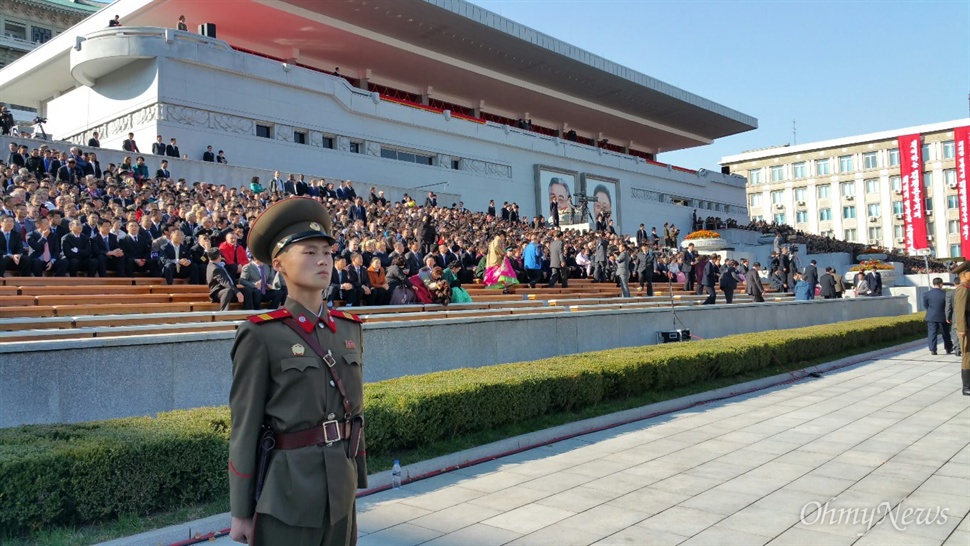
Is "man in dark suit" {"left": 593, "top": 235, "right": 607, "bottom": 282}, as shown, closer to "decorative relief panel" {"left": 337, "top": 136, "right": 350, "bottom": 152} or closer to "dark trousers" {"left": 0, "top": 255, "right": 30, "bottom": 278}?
"decorative relief panel" {"left": 337, "top": 136, "right": 350, "bottom": 152}

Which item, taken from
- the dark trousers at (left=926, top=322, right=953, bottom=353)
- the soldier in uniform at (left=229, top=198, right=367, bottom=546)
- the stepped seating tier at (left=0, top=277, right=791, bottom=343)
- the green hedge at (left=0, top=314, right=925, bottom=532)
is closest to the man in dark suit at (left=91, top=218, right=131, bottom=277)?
the stepped seating tier at (left=0, top=277, right=791, bottom=343)

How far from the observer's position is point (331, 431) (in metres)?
3.14

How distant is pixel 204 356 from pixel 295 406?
6.54 metres

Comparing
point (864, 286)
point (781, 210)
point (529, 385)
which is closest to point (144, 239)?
point (529, 385)

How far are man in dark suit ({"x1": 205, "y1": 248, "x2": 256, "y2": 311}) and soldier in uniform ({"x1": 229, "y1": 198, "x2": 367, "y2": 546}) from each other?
850 centimetres

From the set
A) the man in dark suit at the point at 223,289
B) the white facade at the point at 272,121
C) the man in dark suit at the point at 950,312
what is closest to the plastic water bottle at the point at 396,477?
the man in dark suit at the point at 223,289

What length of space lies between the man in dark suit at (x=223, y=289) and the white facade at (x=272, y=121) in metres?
14.2

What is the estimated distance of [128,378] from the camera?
Answer: 8.30 metres

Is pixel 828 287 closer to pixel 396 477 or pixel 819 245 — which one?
pixel 819 245

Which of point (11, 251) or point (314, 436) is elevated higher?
point (11, 251)

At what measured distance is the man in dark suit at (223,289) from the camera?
11305 mm

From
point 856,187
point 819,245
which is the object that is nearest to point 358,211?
point 819,245

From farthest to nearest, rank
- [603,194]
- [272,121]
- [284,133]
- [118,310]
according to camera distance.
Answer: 1. [603,194]
2. [284,133]
3. [272,121]
4. [118,310]

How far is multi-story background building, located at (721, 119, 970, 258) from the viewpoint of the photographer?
230 ft
